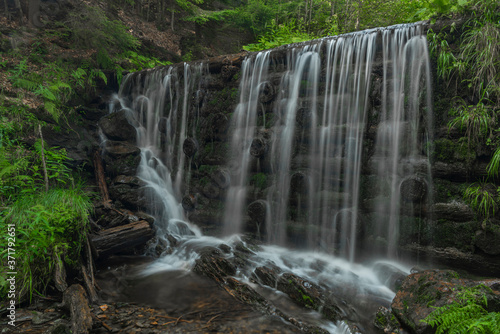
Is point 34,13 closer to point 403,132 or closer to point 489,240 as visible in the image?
point 403,132

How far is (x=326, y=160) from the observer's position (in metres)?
6.29

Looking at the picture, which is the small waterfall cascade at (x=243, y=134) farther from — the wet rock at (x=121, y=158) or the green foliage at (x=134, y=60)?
the green foliage at (x=134, y=60)

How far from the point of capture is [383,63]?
5.92 meters

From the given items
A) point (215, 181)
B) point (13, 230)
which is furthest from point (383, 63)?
point (13, 230)

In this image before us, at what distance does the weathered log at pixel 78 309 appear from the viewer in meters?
3.24

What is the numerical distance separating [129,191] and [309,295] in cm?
601

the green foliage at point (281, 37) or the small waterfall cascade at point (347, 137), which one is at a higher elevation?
the green foliage at point (281, 37)

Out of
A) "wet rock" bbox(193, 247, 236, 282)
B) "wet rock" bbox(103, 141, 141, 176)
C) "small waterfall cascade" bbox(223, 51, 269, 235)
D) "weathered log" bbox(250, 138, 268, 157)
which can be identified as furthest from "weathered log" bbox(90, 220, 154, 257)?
"weathered log" bbox(250, 138, 268, 157)

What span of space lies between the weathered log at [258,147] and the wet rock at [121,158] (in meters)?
4.21

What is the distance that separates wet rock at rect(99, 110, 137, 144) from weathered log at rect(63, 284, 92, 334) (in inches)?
259

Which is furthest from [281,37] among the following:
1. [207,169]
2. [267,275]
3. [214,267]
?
[267,275]

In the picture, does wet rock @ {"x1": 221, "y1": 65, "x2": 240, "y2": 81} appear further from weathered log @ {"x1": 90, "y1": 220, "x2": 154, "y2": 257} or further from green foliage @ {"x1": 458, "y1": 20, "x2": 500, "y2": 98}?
green foliage @ {"x1": 458, "y1": 20, "x2": 500, "y2": 98}

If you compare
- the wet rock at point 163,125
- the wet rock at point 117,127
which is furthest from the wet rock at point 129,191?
the wet rock at point 163,125

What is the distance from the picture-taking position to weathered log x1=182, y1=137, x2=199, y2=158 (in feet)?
27.9
